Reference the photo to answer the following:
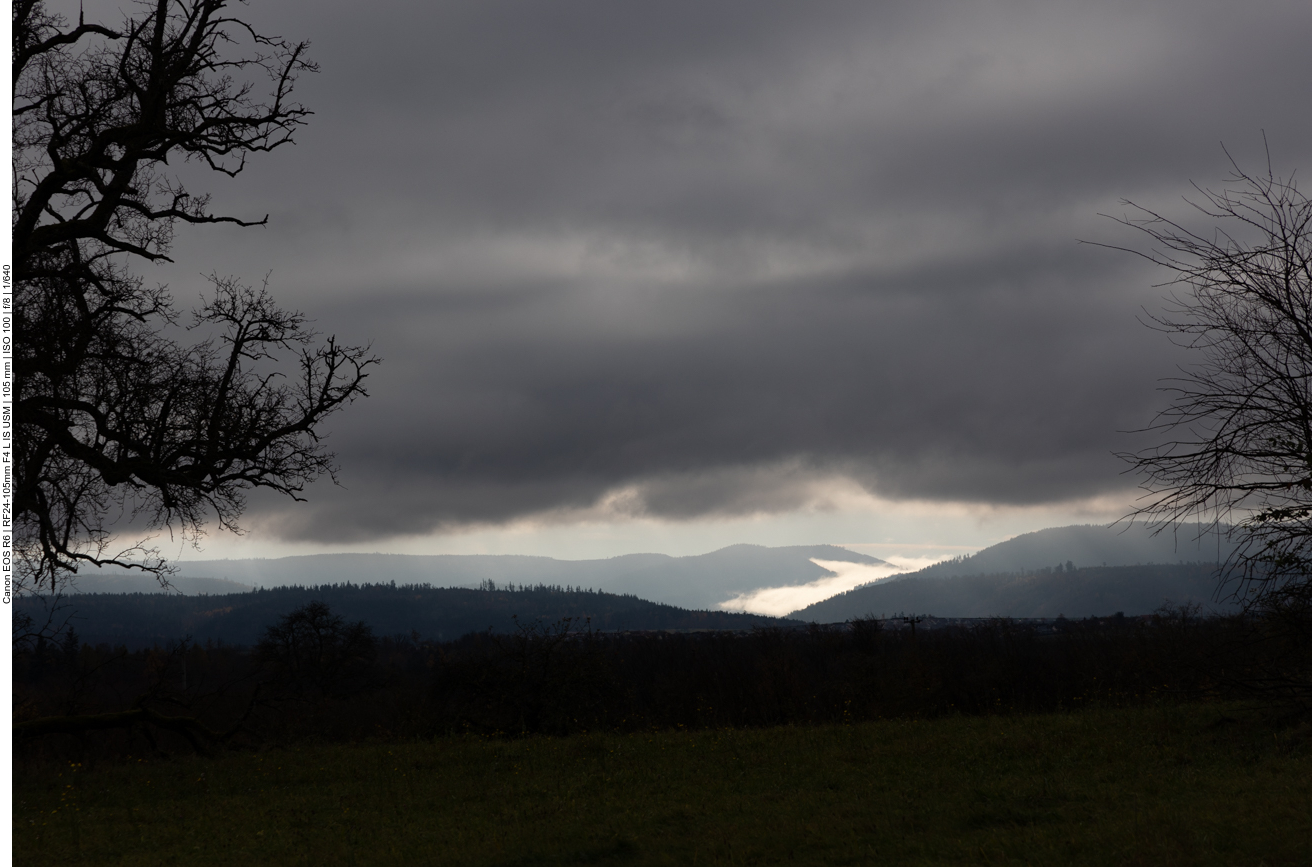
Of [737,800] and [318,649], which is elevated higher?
[737,800]

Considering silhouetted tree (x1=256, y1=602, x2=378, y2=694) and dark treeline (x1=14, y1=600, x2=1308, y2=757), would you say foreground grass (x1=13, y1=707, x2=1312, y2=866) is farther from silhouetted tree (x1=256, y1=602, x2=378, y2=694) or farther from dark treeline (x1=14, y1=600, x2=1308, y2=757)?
silhouetted tree (x1=256, y1=602, x2=378, y2=694)

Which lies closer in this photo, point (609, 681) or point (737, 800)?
point (737, 800)

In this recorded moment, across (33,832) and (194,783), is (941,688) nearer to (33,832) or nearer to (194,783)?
(194,783)

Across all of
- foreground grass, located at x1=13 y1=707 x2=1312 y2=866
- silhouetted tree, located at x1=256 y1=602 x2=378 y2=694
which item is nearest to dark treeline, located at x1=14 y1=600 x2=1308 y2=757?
silhouetted tree, located at x1=256 y1=602 x2=378 y2=694

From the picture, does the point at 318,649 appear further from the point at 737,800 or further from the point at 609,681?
the point at 737,800

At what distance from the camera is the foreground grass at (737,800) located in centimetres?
1060

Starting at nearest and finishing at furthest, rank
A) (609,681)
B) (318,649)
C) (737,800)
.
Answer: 1. (737,800)
2. (609,681)
3. (318,649)

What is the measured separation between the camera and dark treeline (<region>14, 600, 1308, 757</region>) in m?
20.4

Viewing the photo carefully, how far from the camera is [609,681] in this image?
108 feet

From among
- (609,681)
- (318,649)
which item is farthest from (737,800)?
(318,649)

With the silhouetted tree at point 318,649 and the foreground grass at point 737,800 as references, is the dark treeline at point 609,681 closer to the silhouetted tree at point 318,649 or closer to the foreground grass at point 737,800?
the silhouetted tree at point 318,649

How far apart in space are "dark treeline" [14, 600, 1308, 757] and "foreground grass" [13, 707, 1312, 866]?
1.60 m

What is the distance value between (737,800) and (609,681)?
1970 centimetres

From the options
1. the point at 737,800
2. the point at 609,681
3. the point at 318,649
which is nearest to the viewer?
the point at 737,800
